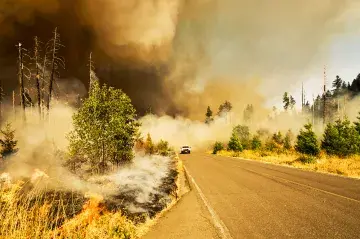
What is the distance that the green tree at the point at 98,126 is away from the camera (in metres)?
17.2

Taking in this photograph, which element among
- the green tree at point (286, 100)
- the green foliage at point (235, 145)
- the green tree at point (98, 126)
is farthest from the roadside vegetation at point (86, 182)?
the green tree at point (286, 100)

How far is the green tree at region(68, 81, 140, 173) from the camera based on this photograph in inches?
677

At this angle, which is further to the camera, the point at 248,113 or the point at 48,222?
the point at 248,113

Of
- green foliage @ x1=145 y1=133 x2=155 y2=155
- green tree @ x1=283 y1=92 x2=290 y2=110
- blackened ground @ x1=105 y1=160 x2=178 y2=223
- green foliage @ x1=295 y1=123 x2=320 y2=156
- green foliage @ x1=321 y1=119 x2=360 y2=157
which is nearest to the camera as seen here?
blackened ground @ x1=105 y1=160 x2=178 y2=223

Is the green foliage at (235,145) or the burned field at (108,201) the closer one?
the burned field at (108,201)

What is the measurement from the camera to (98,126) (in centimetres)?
1802

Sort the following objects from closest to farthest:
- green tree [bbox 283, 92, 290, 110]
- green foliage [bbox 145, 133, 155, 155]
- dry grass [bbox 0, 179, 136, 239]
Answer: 1. dry grass [bbox 0, 179, 136, 239]
2. green foliage [bbox 145, 133, 155, 155]
3. green tree [bbox 283, 92, 290, 110]

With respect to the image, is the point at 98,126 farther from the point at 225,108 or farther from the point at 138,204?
the point at 225,108

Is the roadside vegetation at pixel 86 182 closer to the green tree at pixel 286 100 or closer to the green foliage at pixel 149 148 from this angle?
the green foliage at pixel 149 148

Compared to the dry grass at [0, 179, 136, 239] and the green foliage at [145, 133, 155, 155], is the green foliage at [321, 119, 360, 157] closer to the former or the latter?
the green foliage at [145, 133, 155, 155]

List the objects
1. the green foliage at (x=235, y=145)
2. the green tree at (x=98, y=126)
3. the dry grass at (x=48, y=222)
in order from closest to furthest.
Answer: the dry grass at (x=48, y=222) < the green tree at (x=98, y=126) < the green foliage at (x=235, y=145)

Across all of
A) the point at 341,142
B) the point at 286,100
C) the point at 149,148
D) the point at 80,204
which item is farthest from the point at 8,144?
the point at 286,100

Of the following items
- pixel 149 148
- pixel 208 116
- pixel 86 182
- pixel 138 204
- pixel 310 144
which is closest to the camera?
pixel 138 204


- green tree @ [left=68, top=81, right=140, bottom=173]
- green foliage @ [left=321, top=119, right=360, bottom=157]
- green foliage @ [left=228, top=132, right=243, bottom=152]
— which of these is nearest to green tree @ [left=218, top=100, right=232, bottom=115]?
green foliage @ [left=228, top=132, right=243, bottom=152]
